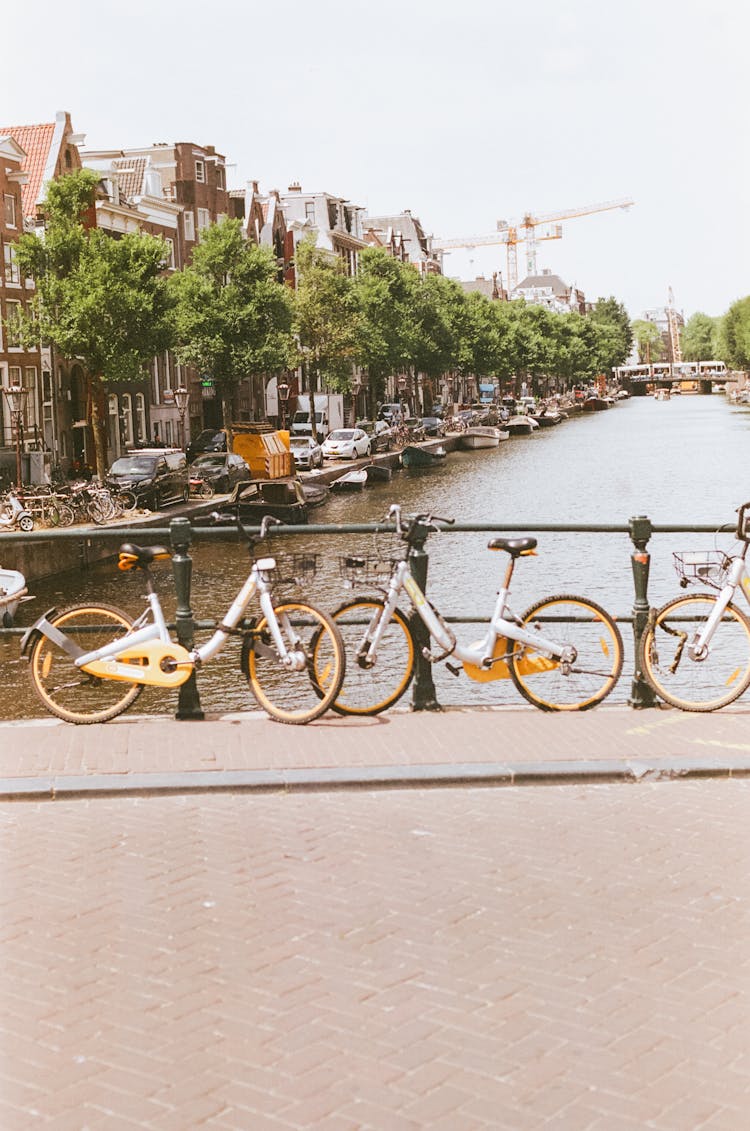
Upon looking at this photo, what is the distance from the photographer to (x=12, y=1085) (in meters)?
3.91

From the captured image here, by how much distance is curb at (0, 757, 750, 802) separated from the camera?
22.5ft

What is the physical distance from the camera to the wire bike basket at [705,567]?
8.55 meters

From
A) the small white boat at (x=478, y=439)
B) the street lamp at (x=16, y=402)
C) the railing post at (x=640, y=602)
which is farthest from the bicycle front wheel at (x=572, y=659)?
the small white boat at (x=478, y=439)

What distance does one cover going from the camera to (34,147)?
159 feet

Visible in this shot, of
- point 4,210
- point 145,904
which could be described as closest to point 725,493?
point 4,210

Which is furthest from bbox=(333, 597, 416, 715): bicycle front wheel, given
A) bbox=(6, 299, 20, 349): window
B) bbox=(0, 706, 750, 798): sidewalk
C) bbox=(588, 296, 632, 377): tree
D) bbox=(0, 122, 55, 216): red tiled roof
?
bbox=(588, 296, 632, 377): tree

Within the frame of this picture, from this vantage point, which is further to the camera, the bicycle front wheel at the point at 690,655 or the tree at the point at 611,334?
the tree at the point at 611,334

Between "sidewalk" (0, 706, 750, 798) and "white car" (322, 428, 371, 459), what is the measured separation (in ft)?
170

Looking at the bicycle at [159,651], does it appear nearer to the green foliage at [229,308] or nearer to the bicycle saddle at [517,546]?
the bicycle saddle at [517,546]

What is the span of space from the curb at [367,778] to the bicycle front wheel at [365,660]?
122 centimetres

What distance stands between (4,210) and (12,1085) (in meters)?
42.3

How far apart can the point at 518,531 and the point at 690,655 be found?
259 cm

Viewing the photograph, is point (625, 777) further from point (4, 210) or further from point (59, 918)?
point (4, 210)

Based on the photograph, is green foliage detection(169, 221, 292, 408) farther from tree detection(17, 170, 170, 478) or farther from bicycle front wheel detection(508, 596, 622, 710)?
bicycle front wheel detection(508, 596, 622, 710)
